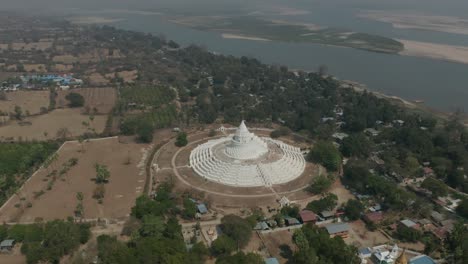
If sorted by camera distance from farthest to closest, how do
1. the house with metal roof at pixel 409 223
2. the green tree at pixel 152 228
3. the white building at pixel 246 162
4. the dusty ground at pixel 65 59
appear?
the dusty ground at pixel 65 59
the white building at pixel 246 162
the house with metal roof at pixel 409 223
the green tree at pixel 152 228

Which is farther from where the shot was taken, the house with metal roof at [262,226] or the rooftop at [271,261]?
the house with metal roof at [262,226]

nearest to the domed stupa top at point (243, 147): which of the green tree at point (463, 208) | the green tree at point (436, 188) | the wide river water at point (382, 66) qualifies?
the green tree at point (436, 188)

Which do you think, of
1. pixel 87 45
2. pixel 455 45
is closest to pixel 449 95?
pixel 455 45

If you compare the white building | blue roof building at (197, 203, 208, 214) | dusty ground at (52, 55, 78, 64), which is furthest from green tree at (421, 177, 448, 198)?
dusty ground at (52, 55, 78, 64)

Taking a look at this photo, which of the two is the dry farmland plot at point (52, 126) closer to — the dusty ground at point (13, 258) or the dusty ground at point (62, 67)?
the dusty ground at point (13, 258)

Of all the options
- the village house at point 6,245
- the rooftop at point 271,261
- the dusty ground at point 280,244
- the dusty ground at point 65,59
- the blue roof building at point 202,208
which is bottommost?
the village house at point 6,245

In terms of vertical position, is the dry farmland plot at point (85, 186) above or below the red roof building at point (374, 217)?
below
